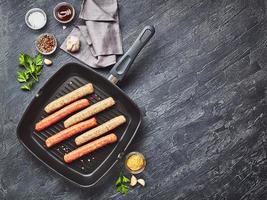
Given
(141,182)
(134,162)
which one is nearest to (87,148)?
(134,162)

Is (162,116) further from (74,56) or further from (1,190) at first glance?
(1,190)

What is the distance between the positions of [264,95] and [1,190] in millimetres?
2733

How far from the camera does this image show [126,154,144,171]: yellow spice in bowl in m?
4.32

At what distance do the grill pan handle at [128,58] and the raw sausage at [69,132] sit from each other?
1.54 feet

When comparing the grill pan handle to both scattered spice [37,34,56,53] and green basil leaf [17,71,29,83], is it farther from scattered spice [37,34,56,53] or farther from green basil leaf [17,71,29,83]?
green basil leaf [17,71,29,83]

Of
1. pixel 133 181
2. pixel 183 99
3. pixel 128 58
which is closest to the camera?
pixel 128 58

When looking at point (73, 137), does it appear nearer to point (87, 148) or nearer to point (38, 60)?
point (87, 148)

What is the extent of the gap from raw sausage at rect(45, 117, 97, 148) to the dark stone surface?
0.88ft

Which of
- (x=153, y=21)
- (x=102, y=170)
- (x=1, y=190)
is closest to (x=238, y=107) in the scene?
(x=153, y=21)

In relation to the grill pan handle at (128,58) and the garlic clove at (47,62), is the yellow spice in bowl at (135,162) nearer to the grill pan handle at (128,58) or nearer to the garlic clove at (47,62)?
the grill pan handle at (128,58)

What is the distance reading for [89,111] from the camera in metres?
4.31

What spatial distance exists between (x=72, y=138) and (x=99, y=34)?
104cm

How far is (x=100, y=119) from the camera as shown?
441 cm

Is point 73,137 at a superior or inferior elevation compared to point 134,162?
superior
